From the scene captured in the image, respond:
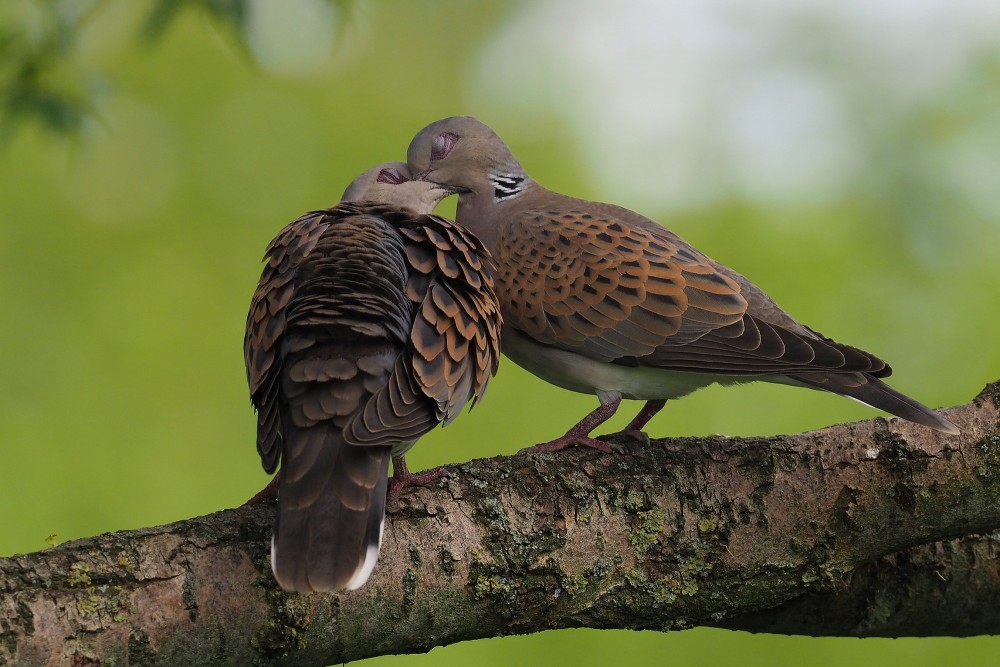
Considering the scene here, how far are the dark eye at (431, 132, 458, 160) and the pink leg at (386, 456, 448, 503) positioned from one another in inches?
66.4

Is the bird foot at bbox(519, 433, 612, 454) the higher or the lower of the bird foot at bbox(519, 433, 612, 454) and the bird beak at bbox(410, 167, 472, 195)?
the lower

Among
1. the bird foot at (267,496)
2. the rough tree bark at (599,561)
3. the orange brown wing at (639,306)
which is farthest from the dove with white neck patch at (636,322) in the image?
the bird foot at (267,496)

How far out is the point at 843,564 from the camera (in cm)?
268

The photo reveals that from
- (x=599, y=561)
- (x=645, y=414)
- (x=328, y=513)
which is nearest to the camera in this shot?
(x=328, y=513)

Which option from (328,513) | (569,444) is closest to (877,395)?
(569,444)

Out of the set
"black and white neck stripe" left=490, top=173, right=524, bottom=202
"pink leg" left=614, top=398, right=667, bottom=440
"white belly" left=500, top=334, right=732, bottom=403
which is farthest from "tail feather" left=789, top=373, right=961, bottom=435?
"black and white neck stripe" left=490, top=173, right=524, bottom=202

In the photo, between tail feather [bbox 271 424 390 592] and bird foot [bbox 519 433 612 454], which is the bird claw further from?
tail feather [bbox 271 424 390 592]

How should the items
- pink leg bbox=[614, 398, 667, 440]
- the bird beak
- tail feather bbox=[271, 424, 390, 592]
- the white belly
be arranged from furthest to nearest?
the bird beak < pink leg bbox=[614, 398, 667, 440] < the white belly < tail feather bbox=[271, 424, 390, 592]

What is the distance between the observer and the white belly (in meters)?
3.25

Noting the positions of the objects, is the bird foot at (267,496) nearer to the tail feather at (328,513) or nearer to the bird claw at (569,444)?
the tail feather at (328,513)

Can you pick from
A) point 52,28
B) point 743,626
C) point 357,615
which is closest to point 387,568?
point 357,615

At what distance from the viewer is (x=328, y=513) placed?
7.04ft

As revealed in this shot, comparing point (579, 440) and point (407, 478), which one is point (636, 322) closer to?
point (579, 440)

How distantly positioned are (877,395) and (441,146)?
182 cm
